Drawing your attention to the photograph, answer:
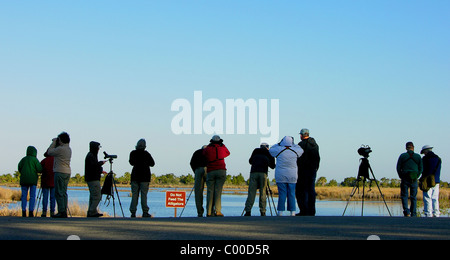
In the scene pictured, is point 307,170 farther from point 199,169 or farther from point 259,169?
point 199,169

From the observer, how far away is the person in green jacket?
15297 mm

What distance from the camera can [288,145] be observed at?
15.3 m

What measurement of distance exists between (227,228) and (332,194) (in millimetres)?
62338

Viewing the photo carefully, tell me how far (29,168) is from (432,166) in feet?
33.9

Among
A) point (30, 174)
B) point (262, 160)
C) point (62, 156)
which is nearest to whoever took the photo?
point (62, 156)

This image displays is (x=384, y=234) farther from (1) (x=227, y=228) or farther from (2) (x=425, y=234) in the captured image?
(1) (x=227, y=228)

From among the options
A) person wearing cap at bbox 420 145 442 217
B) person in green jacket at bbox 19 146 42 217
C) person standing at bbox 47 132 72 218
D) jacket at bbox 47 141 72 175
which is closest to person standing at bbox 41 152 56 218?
person in green jacket at bbox 19 146 42 217

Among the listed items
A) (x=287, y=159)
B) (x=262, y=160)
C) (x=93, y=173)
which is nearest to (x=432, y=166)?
(x=287, y=159)

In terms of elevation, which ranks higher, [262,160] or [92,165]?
[262,160]

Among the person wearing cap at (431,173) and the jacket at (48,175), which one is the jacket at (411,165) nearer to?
the person wearing cap at (431,173)

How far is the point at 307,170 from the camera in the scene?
1556 cm

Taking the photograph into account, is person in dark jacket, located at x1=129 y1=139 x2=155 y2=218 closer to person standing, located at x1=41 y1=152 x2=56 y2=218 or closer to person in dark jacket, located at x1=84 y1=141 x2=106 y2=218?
person in dark jacket, located at x1=84 y1=141 x2=106 y2=218

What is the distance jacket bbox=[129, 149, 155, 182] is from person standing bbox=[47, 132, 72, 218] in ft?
6.06
